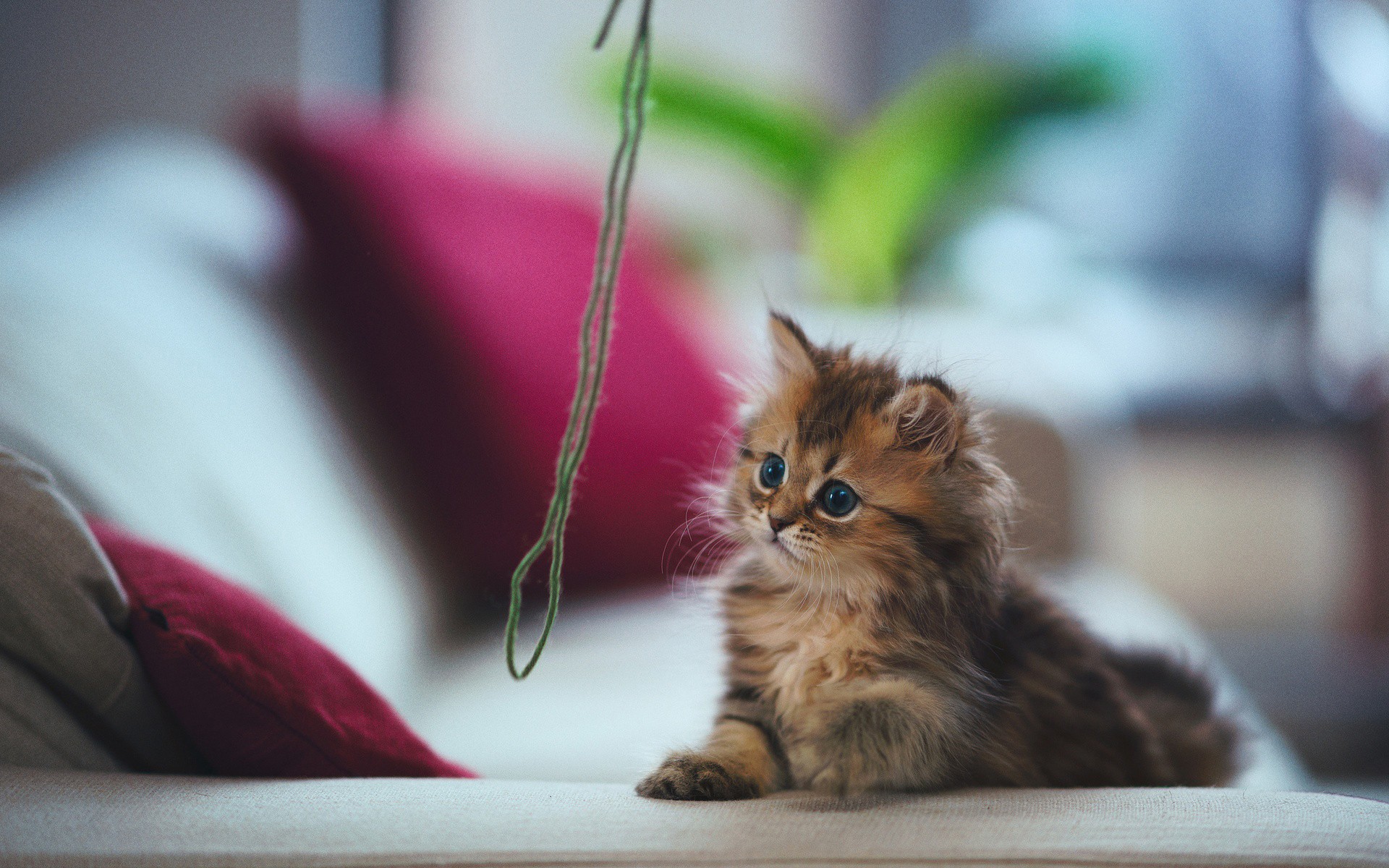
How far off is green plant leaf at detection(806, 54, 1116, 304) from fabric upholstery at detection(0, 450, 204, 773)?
1.94 metres

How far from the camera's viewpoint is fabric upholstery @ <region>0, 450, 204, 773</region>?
66 cm

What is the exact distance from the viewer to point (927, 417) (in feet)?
2.32

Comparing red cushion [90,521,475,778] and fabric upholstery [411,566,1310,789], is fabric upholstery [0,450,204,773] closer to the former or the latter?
red cushion [90,521,475,778]

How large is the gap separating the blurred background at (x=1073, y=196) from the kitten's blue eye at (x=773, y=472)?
118 centimetres

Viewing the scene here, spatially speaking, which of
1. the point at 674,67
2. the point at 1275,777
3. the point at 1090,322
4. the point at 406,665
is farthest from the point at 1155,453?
the point at 406,665

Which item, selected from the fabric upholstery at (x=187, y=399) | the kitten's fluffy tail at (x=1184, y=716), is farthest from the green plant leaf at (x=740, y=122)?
the kitten's fluffy tail at (x=1184, y=716)

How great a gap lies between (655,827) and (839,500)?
26 cm

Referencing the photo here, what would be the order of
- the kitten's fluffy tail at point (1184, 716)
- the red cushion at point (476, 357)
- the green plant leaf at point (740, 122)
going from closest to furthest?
the kitten's fluffy tail at point (1184, 716)
the red cushion at point (476, 357)
the green plant leaf at point (740, 122)

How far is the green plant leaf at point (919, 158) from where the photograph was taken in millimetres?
2346

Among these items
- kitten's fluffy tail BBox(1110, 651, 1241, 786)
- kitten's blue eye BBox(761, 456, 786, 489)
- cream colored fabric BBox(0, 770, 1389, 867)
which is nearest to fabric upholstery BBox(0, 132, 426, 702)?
cream colored fabric BBox(0, 770, 1389, 867)

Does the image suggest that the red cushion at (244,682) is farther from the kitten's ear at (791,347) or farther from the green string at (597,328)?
the kitten's ear at (791,347)

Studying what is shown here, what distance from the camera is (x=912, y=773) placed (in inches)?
25.7

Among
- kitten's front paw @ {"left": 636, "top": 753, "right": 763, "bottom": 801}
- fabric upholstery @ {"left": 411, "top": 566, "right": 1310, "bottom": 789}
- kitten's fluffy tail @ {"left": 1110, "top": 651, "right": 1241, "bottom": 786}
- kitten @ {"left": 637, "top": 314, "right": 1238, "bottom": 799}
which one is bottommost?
fabric upholstery @ {"left": 411, "top": 566, "right": 1310, "bottom": 789}

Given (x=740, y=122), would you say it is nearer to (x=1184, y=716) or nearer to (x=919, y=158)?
(x=919, y=158)
